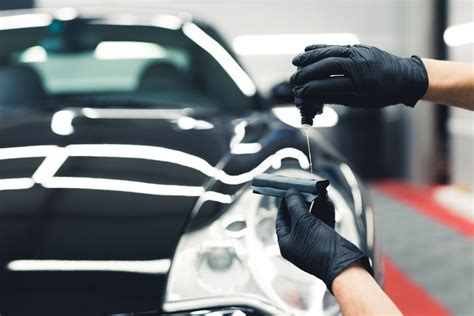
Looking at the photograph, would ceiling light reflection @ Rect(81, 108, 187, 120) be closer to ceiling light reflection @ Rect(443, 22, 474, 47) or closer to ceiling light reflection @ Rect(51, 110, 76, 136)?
ceiling light reflection @ Rect(51, 110, 76, 136)

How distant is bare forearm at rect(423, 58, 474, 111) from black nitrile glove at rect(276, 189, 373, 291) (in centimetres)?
36

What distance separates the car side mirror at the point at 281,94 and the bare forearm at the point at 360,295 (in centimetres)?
126

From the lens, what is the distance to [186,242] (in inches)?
48.2

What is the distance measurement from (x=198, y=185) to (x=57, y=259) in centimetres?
36

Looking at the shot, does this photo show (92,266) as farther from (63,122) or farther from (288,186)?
(63,122)

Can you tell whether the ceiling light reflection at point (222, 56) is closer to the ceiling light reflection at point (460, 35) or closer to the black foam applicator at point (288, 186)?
the black foam applicator at point (288, 186)

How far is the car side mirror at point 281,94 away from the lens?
7.00 feet

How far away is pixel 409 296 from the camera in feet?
9.14

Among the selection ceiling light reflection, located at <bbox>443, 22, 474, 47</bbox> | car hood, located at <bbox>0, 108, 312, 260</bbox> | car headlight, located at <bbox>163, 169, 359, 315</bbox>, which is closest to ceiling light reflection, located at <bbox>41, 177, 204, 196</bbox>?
car hood, located at <bbox>0, 108, 312, 260</bbox>

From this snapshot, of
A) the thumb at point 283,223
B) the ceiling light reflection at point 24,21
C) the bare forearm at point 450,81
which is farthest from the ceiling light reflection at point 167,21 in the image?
the thumb at point 283,223

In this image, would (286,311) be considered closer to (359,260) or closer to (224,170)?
(359,260)

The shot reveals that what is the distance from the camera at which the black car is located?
1134 millimetres

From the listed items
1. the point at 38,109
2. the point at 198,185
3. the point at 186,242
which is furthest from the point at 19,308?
the point at 38,109

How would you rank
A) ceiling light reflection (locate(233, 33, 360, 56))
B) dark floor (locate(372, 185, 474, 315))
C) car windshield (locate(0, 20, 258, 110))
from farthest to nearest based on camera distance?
ceiling light reflection (locate(233, 33, 360, 56)) → dark floor (locate(372, 185, 474, 315)) → car windshield (locate(0, 20, 258, 110))
